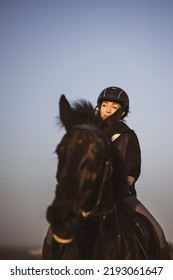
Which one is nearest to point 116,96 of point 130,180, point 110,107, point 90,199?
point 110,107

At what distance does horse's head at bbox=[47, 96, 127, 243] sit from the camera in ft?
8.51

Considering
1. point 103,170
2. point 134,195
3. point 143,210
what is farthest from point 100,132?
point 134,195

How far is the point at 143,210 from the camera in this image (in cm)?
408

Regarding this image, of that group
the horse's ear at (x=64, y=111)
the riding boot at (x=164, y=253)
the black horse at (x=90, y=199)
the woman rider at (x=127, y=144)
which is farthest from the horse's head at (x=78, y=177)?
the riding boot at (x=164, y=253)

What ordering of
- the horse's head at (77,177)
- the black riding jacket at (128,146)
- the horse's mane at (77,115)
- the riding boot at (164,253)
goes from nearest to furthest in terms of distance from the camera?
1. the horse's head at (77,177)
2. the horse's mane at (77,115)
3. the riding boot at (164,253)
4. the black riding jacket at (128,146)

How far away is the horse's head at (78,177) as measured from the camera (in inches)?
102

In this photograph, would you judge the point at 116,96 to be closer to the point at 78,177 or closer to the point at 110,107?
the point at 110,107

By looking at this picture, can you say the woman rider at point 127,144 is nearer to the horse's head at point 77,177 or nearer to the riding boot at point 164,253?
the riding boot at point 164,253

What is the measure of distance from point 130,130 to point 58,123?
1.35m

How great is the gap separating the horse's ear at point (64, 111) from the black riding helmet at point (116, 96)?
1.87m

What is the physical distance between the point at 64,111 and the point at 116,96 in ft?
6.31

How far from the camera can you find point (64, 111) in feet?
11.0

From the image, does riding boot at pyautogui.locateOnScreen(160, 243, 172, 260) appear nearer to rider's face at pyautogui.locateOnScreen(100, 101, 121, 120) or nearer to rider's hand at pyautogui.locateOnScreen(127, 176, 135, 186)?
rider's hand at pyautogui.locateOnScreen(127, 176, 135, 186)
